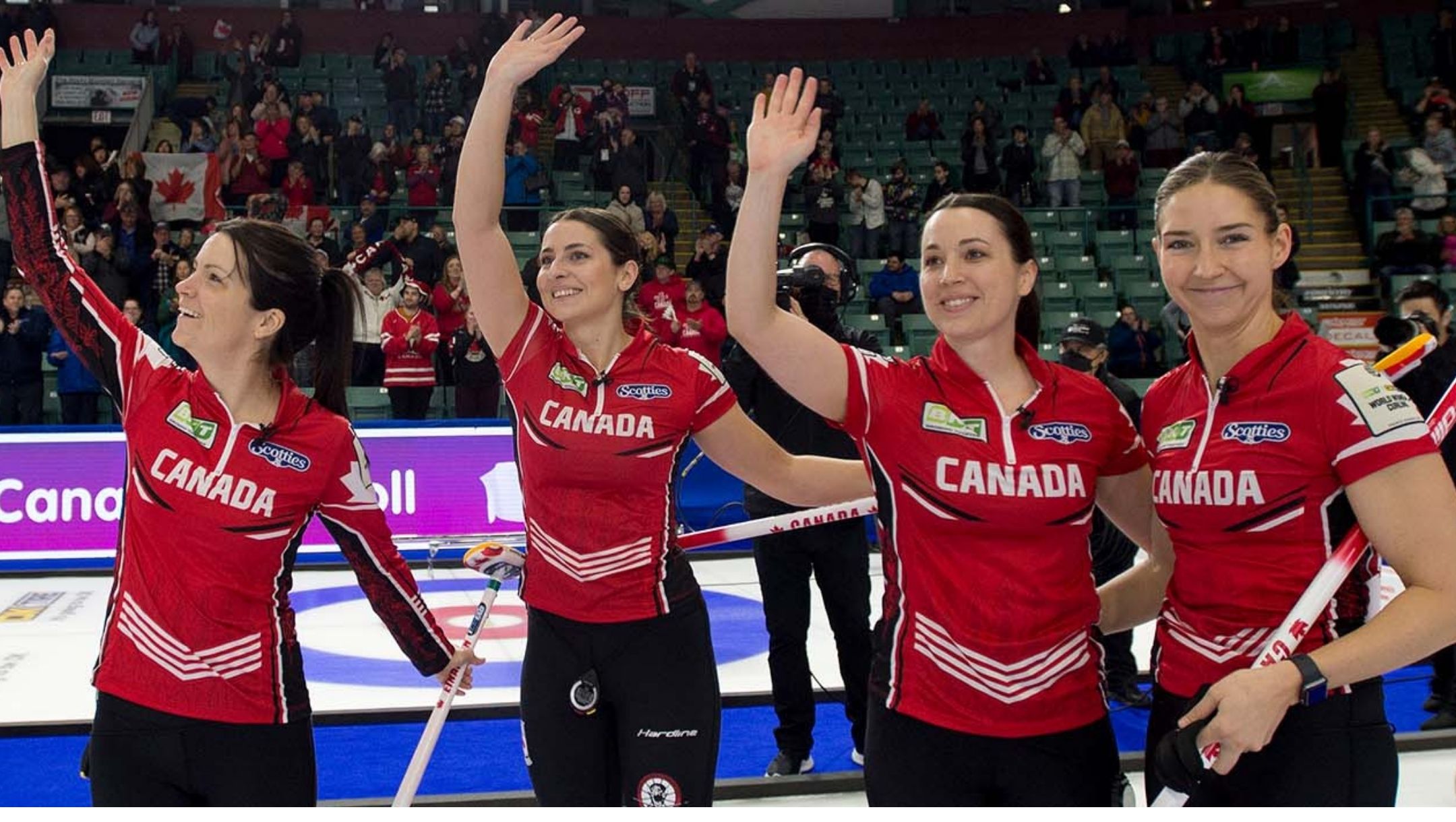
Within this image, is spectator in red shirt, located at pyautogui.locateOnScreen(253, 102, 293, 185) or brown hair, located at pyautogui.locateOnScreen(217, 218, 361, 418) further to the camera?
spectator in red shirt, located at pyautogui.locateOnScreen(253, 102, 293, 185)

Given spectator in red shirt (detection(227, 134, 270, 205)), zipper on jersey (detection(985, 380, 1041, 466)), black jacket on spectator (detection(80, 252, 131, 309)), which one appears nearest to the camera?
zipper on jersey (detection(985, 380, 1041, 466))

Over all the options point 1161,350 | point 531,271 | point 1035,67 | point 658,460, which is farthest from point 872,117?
point 658,460

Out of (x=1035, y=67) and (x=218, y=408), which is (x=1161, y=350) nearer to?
(x=1035, y=67)

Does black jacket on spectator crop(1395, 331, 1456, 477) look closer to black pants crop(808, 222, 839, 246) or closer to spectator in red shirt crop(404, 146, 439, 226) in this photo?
black pants crop(808, 222, 839, 246)

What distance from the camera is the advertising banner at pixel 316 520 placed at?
9062 millimetres

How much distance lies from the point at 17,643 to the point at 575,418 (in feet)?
17.4

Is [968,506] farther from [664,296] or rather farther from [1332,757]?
[664,296]

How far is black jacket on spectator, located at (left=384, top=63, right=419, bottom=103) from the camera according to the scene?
60.7 feet

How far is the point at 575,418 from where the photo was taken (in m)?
3.21

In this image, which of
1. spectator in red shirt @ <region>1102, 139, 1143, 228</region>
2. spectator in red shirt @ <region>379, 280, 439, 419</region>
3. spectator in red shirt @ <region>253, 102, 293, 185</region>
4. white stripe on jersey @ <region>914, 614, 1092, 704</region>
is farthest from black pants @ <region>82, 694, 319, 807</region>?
spectator in red shirt @ <region>1102, 139, 1143, 228</region>

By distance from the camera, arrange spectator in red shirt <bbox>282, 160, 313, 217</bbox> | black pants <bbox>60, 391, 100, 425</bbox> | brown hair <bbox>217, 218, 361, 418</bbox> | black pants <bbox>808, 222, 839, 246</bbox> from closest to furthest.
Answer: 1. brown hair <bbox>217, 218, 361, 418</bbox>
2. black pants <bbox>60, 391, 100, 425</bbox>
3. spectator in red shirt <bbox>282, 160, 313, 217</bbox>
4. black pants <bbox>808, 222, 839, 246</bbox>

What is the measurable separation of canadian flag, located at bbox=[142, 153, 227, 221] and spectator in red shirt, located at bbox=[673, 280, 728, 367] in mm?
6749

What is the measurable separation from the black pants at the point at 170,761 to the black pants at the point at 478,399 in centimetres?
876

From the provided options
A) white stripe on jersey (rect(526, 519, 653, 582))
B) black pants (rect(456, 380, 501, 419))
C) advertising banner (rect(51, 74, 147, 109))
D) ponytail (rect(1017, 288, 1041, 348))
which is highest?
advertising banner (rect(51, 74, 147, 109))
